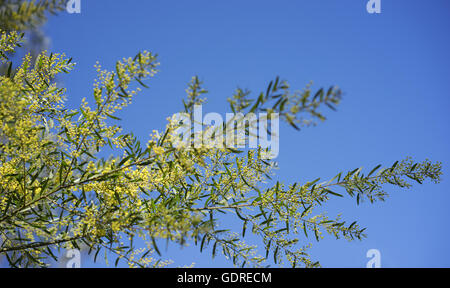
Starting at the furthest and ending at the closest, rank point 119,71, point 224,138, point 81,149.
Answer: point 81,149, point 119,71, point 224,138

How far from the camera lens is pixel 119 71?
1423 millimetres

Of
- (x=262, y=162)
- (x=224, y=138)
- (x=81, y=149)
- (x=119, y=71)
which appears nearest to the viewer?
(x=224, y=138)

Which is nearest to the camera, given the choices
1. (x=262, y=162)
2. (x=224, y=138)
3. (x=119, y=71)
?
(x=224, y=138)

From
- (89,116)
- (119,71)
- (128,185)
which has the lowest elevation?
(128,185)

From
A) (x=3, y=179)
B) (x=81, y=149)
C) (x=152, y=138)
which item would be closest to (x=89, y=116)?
(x=81, y=149)
